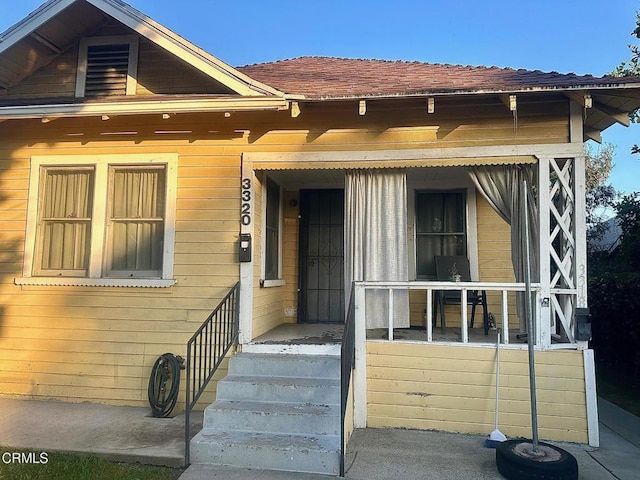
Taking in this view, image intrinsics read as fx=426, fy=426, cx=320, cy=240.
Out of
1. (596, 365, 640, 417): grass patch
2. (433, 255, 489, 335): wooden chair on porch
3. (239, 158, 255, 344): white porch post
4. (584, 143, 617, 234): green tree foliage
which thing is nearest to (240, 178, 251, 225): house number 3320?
(239, 158, 255, 344): white porch post

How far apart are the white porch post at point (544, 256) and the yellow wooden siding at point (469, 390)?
0.22 metres

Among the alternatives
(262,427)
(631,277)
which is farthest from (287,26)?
(262,427)

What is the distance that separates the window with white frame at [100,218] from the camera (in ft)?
15.9

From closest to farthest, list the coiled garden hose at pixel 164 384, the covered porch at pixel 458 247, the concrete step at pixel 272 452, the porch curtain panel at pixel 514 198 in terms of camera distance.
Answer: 1. the concrete step at pixel 272 452
2. the covered porch at pixel 458 247
3. the coiled garden hose at pixel 164 384
4. the porch curtain panel at pixel 514 198

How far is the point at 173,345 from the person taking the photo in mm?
4664

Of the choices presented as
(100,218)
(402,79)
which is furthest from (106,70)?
(402,79)

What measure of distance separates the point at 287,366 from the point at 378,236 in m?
1.68

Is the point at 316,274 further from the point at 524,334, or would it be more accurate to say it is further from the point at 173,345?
the point at 524,334

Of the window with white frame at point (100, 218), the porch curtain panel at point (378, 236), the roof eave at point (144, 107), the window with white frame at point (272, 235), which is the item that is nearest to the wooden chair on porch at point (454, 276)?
the porch curtain panel at point (378, 236)

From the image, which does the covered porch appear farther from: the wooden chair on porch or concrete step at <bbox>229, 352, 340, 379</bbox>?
concrete step at <bbox>229, 352, 340, 379</bbox>

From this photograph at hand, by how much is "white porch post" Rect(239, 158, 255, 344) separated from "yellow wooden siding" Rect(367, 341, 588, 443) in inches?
51.5

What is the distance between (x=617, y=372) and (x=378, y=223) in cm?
509

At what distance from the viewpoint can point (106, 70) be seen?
5.01 metres

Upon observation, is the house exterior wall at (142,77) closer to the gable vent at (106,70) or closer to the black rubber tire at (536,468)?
the gable vent at (106,70)
